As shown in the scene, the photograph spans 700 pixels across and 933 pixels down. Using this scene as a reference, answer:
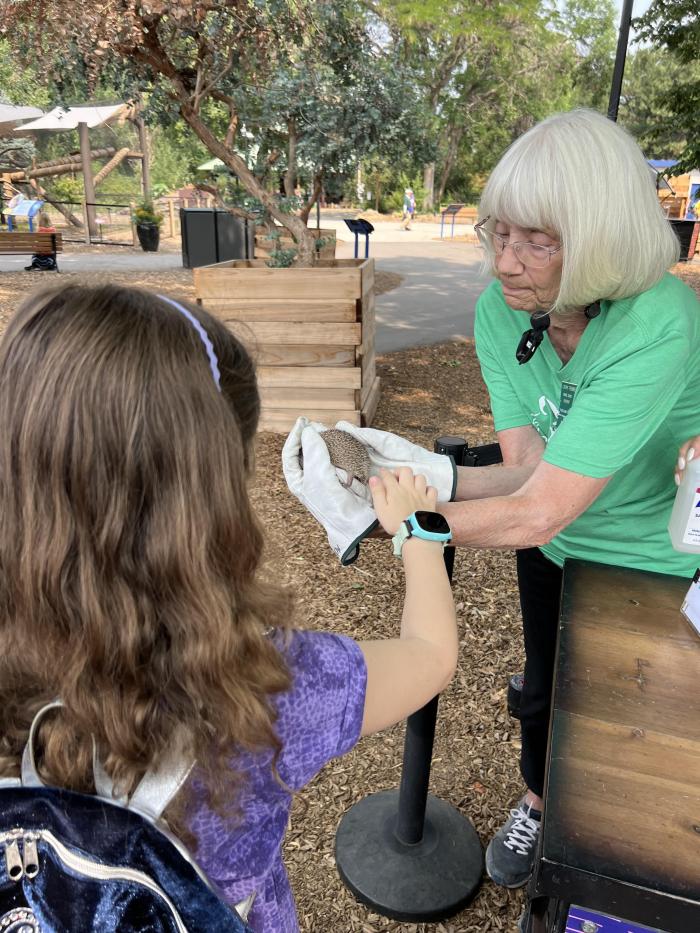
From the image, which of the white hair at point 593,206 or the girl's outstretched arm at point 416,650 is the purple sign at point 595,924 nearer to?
the girl's outstretched arm at point 416,650

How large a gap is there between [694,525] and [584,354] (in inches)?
16.3

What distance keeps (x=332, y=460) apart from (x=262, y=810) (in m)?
0.76

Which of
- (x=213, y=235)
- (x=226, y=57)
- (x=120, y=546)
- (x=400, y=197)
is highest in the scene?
(x=400, y=197)

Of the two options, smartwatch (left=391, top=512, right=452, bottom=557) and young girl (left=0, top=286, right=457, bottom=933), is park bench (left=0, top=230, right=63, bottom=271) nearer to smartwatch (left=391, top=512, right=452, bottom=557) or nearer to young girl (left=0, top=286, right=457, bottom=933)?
smartwatch (left=391, top=512, right=452, bottom=557)

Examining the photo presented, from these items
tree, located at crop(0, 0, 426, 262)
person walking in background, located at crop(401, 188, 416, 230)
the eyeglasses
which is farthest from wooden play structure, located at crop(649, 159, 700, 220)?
the eyeglasses

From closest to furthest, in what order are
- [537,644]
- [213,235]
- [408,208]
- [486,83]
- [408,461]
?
[408,461] < [537,644] < [213,235] < [408,208] < [486,83]

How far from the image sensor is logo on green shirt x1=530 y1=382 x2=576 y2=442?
1.58m

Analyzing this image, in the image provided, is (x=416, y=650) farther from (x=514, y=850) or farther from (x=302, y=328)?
(x=302, y=328)

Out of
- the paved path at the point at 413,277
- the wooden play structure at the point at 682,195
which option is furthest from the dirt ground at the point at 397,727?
the wooden play structure at the point at 682,195

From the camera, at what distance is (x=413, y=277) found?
12797mm

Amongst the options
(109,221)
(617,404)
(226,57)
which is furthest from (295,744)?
(109,221)

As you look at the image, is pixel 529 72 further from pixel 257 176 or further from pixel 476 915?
pixel 476 915

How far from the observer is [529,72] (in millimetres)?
29031

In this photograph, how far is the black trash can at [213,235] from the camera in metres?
11.7
